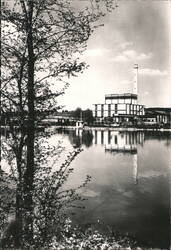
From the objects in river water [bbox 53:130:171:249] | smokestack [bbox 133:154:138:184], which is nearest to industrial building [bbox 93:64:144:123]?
smokestack [bbox 133:154:138:184]

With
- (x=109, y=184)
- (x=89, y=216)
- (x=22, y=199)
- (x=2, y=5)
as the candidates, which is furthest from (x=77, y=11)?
(x=109, y=184)

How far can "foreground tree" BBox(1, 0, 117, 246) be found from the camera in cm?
720

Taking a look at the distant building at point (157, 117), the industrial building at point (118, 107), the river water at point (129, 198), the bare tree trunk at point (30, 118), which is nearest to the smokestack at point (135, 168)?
the river water at point (129, 198)

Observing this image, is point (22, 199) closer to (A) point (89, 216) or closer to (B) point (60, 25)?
(B) point (60, 25)

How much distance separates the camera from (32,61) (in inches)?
296

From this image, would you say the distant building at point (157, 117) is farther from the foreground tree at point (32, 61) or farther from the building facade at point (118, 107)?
the foreground tree at point (32, 61)

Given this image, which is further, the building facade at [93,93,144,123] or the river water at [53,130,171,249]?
the building facade at [93,93,144,123]

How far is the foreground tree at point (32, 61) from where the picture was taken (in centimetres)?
720

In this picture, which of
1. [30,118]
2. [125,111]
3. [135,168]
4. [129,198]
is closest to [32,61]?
[30,118]

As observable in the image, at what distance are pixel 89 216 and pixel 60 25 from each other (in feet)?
28.5

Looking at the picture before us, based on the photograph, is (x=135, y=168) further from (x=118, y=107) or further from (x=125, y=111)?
(x=118, y=107)

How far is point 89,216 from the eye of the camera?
13.5 meters

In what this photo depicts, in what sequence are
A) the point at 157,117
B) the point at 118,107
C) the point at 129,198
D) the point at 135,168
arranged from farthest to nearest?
the point at 118,107, the point at 157,117, the point at 135,168, the point at 129,198

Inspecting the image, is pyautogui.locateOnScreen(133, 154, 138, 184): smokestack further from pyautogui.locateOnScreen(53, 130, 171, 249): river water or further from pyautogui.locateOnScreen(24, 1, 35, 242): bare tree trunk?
pyautogui.locateOnScreen(24, 1, 35, 242): bare tree trunk
